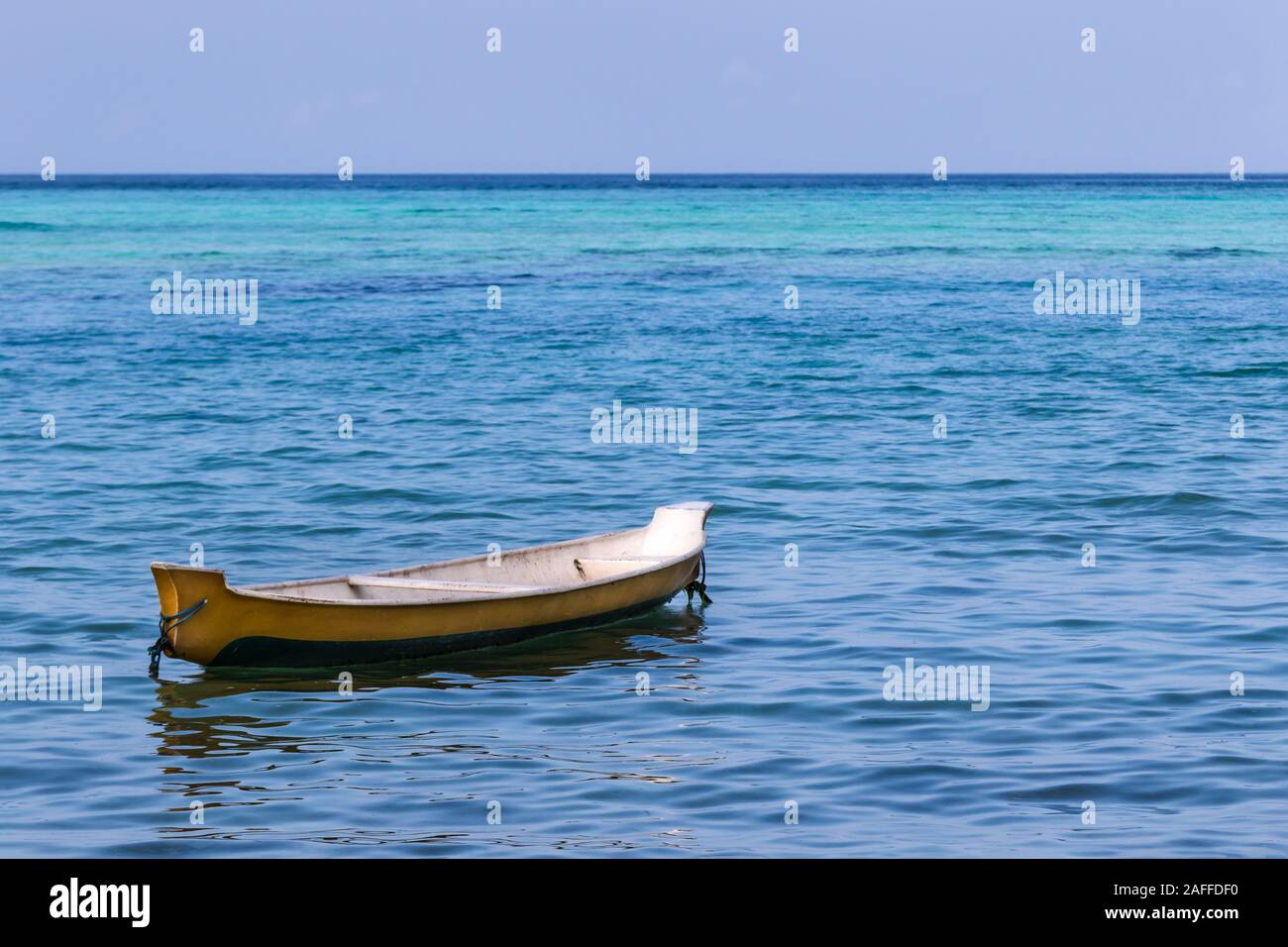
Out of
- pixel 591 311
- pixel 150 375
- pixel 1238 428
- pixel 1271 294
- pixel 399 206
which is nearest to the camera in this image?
pixel 1238 428

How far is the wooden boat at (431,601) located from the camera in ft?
42.8

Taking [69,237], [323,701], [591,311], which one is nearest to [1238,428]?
[323,701]

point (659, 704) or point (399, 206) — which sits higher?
point (399, 206)

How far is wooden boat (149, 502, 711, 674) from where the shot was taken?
13047mm

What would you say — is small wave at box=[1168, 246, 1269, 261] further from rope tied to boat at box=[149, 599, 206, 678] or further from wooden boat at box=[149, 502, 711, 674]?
rope tied to boat at box=[149, 599, 206, 678]

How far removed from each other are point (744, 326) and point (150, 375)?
1591 centimetres

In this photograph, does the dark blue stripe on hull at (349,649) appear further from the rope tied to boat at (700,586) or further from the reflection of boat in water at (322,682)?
the rope tied to boat at (700,586)

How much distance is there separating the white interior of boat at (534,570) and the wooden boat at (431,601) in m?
0.01

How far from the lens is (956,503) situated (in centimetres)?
2050

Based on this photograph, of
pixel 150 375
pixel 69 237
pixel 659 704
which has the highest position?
pixel 69 237

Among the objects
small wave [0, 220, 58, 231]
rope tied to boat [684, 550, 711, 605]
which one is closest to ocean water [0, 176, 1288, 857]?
rope tied to boat [684, 550, 711, 605]

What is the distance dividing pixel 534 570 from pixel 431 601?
9.05 feet

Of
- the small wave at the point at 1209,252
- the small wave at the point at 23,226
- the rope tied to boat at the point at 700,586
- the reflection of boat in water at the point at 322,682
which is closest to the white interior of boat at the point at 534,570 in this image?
the rope tied to boat at the point at 700,586
